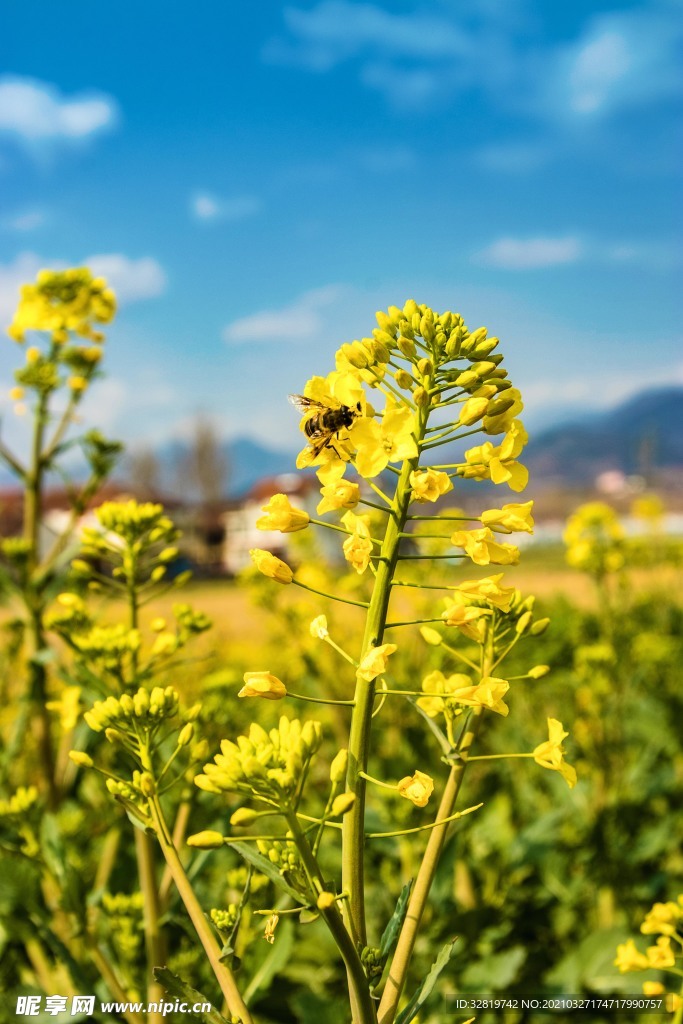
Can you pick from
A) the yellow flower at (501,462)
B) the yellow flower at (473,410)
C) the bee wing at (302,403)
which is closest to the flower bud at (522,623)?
the yellow flower at (501,462)

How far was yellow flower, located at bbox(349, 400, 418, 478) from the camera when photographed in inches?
43.4

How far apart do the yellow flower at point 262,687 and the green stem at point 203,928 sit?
11.2 inches

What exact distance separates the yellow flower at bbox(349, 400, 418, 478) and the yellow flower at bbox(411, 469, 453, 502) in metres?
0.05

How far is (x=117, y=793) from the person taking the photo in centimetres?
119

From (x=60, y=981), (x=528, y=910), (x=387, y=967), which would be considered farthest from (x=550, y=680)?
(x=387, y=967)

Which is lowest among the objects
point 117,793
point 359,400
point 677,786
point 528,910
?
point 528,910

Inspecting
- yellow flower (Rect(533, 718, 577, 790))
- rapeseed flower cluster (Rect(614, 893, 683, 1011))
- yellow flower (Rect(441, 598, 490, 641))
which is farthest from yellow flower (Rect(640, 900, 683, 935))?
yellow flower (Rect(441, 598, 490, 641))

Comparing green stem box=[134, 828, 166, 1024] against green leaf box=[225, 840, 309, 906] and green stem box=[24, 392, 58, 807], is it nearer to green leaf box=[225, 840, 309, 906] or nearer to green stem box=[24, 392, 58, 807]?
green leaf box=[225, 840, 309, 906]

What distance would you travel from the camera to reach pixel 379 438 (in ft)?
3.65

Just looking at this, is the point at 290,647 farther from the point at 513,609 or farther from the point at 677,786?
the point at 513,609

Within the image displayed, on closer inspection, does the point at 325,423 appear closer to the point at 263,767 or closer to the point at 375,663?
the point at 375,663

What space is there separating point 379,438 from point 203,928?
0.73m

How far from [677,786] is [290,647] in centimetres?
210

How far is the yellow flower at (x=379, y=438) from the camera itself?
43.4 inches
